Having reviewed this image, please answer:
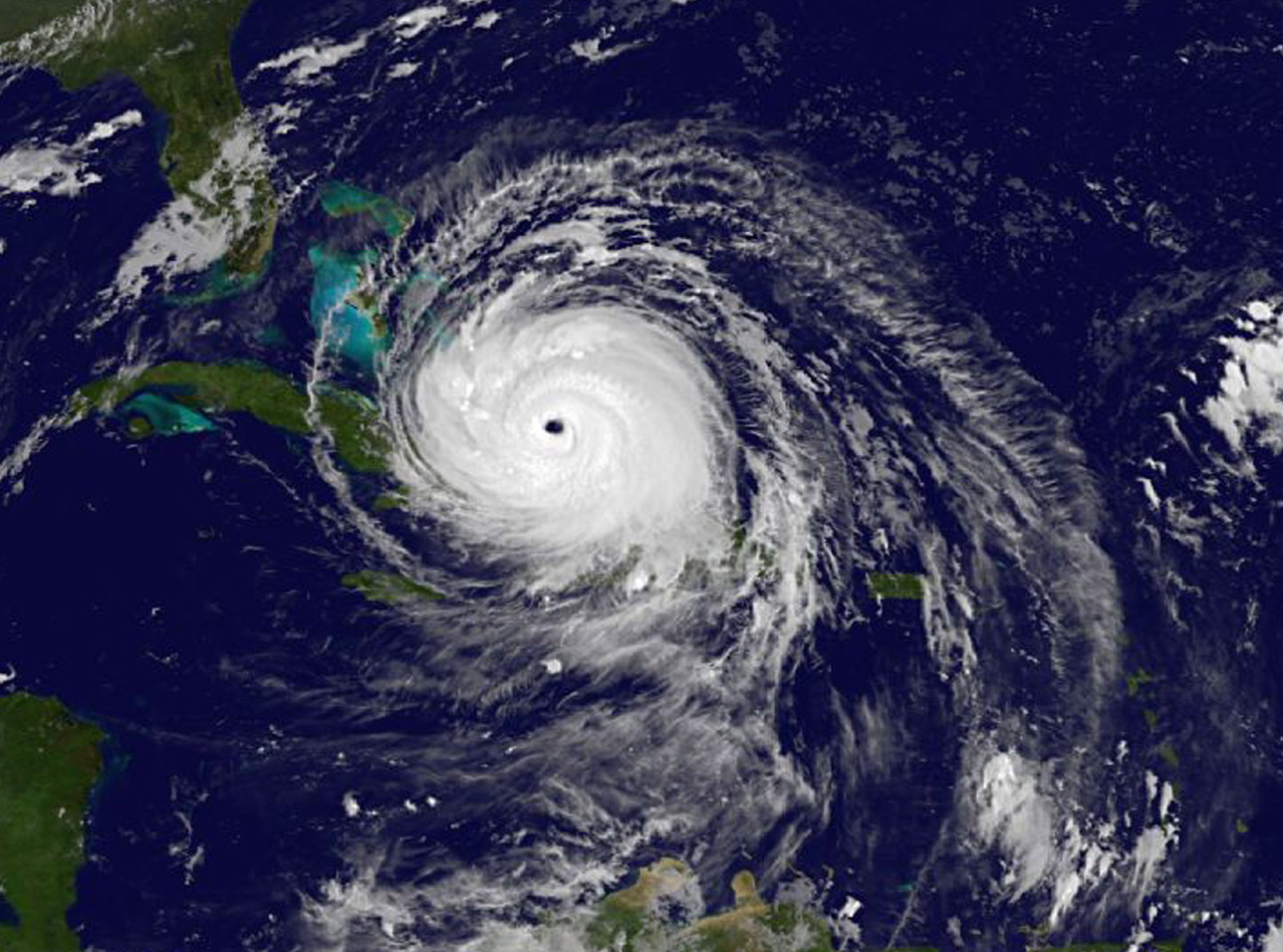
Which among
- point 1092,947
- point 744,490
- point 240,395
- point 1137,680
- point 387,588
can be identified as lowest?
point 1092,947

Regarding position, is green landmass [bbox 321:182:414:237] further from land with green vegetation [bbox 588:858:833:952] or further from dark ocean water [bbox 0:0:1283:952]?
land with green vegetation [bbox 588:858:833:952]

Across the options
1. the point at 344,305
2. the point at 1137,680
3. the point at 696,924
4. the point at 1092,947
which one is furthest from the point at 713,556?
the point at 1092,947

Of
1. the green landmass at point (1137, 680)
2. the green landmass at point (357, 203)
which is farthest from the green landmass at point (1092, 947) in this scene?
the green landmass at point (357, 203)

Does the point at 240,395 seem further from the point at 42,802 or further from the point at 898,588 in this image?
the point at 898,588

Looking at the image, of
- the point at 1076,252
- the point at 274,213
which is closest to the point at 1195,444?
the point at 1076,252

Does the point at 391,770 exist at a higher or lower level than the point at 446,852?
higher

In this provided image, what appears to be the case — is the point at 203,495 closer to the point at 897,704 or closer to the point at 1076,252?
the point at 897,704

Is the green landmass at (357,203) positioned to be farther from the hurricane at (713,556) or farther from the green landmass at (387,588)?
the green landmass at (387,588)

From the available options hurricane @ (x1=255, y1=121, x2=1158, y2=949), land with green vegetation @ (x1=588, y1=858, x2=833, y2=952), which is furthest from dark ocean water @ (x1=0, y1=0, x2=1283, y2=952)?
land with green vegetation @ (x1=588, y1=858, x2=833, y2=952)

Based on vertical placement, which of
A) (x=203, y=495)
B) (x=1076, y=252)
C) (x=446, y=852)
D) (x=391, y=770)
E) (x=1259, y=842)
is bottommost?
(x=1259, y=842)
